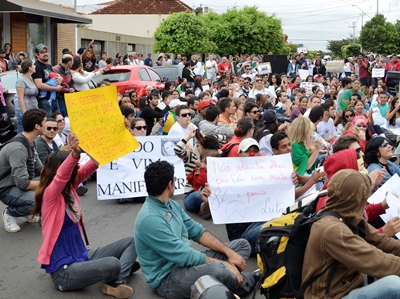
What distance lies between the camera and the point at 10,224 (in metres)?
7.68

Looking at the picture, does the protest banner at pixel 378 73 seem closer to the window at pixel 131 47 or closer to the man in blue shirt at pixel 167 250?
the man in blue shirt at pixel 167 250

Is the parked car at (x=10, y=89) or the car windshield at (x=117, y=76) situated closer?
the parked car at (x=10, y=89)

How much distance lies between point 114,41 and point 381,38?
33.4 m

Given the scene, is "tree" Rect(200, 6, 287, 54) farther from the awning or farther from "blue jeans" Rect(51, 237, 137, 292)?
"blue jeans" Rect(51, 237, 137, 292)

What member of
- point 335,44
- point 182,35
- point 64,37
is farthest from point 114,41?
point 335,44

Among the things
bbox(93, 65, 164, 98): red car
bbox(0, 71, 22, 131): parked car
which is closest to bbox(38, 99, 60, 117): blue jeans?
bbox(0, 71, 22, 131): parked car

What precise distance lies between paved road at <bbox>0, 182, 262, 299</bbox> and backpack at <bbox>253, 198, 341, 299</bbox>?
1.31 m

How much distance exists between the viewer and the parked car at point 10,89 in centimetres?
1293

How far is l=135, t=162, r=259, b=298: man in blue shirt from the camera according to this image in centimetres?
502

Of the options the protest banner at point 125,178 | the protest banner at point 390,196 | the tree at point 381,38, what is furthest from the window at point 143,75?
the tree at point 381,38

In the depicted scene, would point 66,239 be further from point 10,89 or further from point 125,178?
point 10,89

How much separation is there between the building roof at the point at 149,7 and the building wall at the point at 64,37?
1345 inches

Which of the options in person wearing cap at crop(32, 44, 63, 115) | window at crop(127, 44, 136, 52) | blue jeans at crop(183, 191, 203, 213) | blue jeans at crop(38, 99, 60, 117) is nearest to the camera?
blue jeans at crop(183, 191, 203, 213)

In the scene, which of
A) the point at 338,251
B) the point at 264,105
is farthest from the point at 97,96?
the point at 264,105
